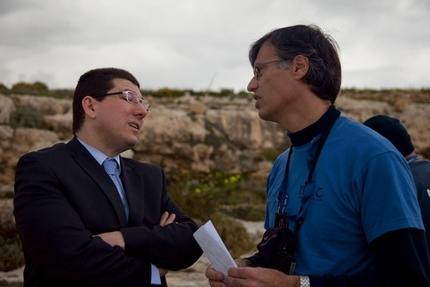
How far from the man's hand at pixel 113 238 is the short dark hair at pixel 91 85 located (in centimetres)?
77

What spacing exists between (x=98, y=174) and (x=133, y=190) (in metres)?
0.26

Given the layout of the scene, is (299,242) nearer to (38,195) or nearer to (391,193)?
(391,193)

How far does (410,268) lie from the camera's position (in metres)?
1.83

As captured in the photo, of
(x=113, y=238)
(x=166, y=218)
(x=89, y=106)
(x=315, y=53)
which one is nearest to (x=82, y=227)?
(x=113, y=238)

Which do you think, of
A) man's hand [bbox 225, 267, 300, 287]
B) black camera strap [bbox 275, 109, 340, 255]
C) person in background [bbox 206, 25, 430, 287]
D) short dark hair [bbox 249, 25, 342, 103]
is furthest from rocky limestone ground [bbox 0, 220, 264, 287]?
short dark hair [bbox 249, 25, 342, 103]

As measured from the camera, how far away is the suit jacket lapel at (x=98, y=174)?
2.73m

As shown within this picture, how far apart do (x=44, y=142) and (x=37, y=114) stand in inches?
39.7

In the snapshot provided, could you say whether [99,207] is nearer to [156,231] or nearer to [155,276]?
[156,231]

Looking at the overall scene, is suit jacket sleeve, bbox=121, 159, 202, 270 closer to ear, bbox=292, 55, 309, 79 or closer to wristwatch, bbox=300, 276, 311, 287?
wristwatch, bbox=300, 276, 311, 287

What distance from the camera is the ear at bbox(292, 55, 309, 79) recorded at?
233 centimetres

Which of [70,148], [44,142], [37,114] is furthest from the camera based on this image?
[37,114]

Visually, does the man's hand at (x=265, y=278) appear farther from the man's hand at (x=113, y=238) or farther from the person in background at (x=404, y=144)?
the person in background at (x=404, y=144)

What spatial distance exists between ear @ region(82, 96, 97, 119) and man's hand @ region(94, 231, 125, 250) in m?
0.75

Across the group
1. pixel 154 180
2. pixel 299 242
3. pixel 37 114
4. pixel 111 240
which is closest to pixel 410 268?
pixel 299 242
